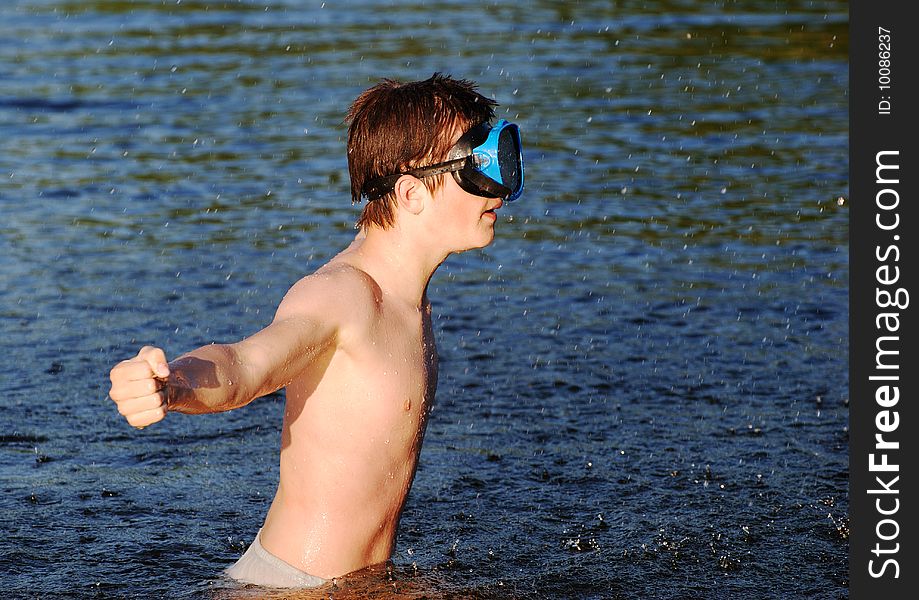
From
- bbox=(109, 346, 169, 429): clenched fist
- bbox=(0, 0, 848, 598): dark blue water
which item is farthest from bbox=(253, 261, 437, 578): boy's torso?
bbox=(109, 346, 169, 429): clenched fist

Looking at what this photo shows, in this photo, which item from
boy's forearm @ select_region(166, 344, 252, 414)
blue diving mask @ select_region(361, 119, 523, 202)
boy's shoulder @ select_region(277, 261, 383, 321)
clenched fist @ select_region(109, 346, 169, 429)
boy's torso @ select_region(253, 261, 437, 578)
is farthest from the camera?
blue diving mask @ select_region(361, 119, 523, 202)

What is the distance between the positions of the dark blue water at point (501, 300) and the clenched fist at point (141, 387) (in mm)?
1349

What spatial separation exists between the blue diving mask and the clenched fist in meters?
1.40

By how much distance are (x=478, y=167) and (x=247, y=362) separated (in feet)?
3.78

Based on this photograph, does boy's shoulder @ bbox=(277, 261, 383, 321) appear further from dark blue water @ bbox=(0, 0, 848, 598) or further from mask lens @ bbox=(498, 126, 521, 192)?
dark blue water @ bbox=(0, 0, 848, 598)

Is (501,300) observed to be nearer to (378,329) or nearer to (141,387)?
(378,329)

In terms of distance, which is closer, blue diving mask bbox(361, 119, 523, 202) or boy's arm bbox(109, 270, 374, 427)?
boy's arm bbox(109, 270, 374, 427)

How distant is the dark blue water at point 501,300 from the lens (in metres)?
5.75

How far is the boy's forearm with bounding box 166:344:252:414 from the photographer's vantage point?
3.43 m

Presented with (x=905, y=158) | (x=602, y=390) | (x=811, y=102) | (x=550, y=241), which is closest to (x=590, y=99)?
(x=811, y=102)

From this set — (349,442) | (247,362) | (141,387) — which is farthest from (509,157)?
(141,387)

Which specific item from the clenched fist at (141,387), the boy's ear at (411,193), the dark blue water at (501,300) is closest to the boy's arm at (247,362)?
the clenched fist at (141,387)

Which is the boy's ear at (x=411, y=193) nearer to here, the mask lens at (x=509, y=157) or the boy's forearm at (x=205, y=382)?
the mask lens at (x=509, y=157)

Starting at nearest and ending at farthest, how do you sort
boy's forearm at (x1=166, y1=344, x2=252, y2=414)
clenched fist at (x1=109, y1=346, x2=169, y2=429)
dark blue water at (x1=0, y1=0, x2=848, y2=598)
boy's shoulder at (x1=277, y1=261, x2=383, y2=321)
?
1. clenched fist at (x1=109, y1=346, x2=169, y2=429)
2. boy's forearm at (x1=166, y1=344, x2=252, y2=414)
3. boy's shoulder at (x1=277, y1=261, x2=383, y2=321)
4. dark blue water at (x1=0, y1=0, x2=848, y2=598)
